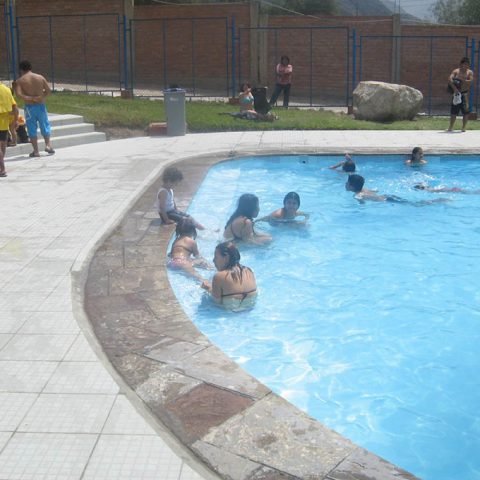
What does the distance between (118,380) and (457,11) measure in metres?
41.1

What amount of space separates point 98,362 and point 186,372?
0.61 m

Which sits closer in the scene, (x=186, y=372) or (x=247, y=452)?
(x=247, y=452)

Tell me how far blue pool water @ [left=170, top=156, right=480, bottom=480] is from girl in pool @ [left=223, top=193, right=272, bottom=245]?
19 centimetres

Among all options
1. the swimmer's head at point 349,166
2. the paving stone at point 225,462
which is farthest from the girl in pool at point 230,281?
the swimmer's head at point 349,166

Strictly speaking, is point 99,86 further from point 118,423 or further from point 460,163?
point 118,423

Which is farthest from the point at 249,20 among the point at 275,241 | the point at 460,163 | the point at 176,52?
the point at 275,241

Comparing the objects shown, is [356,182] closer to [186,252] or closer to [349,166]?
[349,166]

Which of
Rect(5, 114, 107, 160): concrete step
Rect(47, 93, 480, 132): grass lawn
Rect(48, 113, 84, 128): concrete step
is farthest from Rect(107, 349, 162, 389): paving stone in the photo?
Rect(47, 93, 480, 132): grass lawn

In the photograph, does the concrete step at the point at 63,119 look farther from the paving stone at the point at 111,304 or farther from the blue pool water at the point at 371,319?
the paving stone at the point at 111,304

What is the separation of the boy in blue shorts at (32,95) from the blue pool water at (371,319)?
11.8 ft

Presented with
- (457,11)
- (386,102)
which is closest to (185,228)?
(386,102)

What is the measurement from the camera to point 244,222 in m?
8.94

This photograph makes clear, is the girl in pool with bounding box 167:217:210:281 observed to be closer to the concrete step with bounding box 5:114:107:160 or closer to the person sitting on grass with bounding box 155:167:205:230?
the person sitting on grass with bounding box 155:167:205:230

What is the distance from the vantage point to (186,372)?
4.86 m
